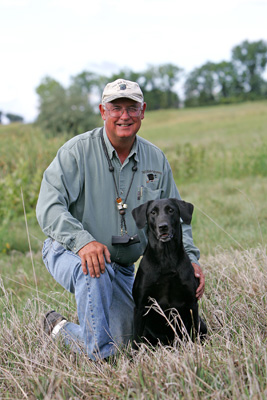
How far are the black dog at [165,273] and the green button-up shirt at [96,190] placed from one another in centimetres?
36

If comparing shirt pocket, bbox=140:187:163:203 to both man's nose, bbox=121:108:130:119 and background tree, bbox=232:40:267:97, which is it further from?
background tree, bbox=232:40:267:97

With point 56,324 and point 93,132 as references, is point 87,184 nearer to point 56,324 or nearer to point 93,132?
point 93,132

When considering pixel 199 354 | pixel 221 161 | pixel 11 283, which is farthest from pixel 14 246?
pixel 221 161

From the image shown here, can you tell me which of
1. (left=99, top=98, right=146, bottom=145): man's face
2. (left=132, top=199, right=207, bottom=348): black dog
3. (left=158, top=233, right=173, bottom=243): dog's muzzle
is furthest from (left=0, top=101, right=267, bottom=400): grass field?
(left=99, top=98, right=146, bottom=145): man's face

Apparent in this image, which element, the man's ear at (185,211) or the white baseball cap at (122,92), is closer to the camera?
the man's ear at (185,211)

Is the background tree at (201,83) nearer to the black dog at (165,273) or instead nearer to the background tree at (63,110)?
the background tree at (63,110)

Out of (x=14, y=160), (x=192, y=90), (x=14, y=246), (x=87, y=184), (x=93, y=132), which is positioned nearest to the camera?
(x=87, y=184)

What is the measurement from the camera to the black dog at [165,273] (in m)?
3.00

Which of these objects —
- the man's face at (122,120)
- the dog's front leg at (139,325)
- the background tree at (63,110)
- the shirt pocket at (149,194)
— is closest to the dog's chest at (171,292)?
the dog's front leg at (139,325)

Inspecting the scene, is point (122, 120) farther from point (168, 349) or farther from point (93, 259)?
point (168, 349)

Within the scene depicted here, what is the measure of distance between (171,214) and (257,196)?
5935 millimetres

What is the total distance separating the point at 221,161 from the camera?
38.1 feet

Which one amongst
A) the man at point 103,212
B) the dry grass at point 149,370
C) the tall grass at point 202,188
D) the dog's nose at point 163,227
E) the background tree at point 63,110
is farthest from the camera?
the background tree at point 63,110

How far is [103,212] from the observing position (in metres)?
3.38
